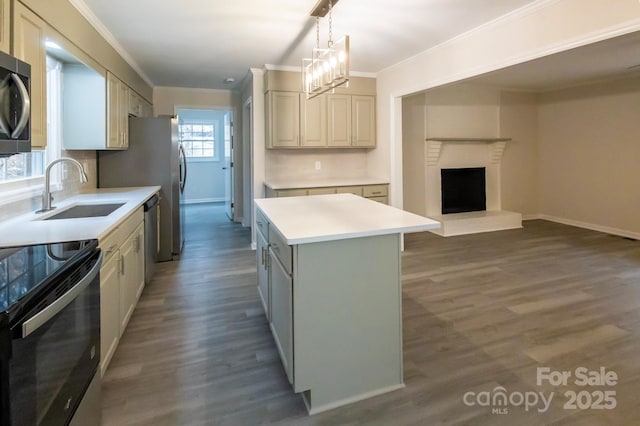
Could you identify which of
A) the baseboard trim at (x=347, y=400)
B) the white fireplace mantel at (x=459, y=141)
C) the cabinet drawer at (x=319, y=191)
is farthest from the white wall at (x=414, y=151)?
the baseboard trim at (x=347, y=400)

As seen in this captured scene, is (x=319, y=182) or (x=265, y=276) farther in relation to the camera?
(x=319, y=182)

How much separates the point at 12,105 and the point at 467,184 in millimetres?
6150

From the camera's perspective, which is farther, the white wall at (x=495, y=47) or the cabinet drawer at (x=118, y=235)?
the white wall at (x=495, y=47)

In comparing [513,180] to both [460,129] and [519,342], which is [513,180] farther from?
[519,342]

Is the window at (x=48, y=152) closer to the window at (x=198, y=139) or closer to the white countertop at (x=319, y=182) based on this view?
the white countertop at (x=319, y=182)

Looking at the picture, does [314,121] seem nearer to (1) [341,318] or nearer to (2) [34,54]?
(2) [34,54]

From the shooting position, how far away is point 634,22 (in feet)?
7.18

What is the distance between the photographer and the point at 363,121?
5227 millimetres

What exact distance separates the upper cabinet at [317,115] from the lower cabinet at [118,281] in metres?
2.31

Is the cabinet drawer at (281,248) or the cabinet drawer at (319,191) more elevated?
the cabinet drawer at (319,191)

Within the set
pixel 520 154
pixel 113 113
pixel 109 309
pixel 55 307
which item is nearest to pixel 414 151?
pixel 520 154

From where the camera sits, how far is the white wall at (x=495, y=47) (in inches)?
93.2

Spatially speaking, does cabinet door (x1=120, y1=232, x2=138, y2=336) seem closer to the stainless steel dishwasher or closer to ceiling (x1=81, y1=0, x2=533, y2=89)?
the stainless steel dishwasher

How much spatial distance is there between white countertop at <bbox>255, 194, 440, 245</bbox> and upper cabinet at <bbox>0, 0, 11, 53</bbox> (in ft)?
5.01
